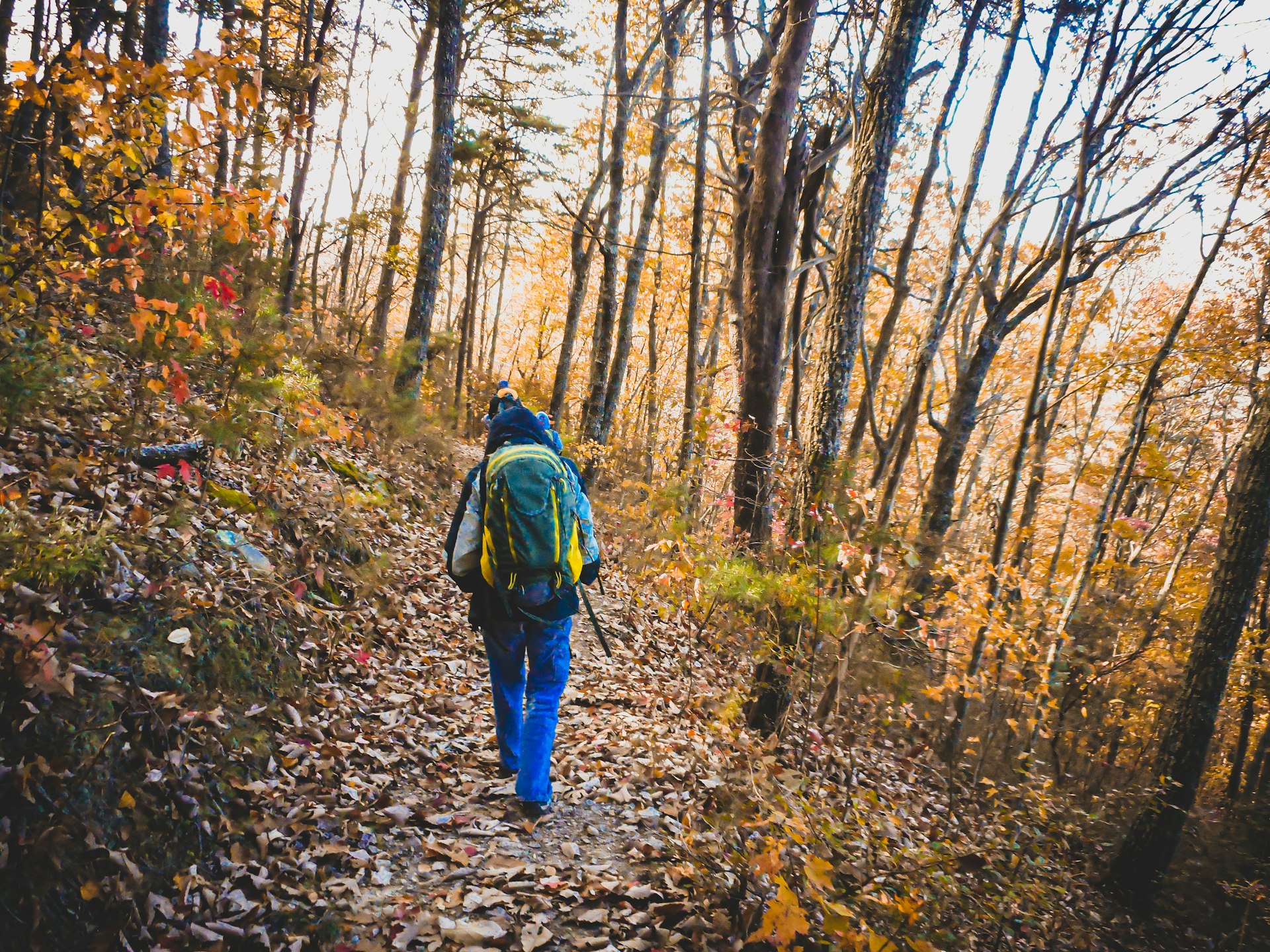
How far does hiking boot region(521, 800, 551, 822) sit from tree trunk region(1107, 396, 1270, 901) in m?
7.10

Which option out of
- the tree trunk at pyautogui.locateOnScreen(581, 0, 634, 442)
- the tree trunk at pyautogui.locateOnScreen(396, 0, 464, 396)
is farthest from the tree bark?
the tree trunk at pyautogui.locateOnScreen(396, 0, 464, 396)

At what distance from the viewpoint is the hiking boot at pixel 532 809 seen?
12.1 feet

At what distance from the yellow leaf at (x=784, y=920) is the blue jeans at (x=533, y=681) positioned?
1619 millimetres

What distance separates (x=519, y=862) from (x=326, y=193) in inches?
1018

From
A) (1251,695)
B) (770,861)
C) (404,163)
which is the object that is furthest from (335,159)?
(1251,695)

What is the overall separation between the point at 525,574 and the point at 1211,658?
830 cm

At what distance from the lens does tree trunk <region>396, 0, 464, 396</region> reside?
9391mm

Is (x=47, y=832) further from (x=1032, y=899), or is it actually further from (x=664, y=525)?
(x=664, y=525)

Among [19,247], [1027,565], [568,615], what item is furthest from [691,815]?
[1027,565]

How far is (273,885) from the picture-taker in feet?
8.93

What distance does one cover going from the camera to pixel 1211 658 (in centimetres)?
688

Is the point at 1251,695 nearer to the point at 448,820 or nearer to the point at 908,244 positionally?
the point at 908,244

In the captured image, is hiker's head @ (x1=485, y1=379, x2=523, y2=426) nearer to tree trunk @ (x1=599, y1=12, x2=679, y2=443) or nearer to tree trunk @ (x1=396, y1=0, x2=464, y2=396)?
tree trunk @ (x1=396, y1=0, x2=464, y2=396)

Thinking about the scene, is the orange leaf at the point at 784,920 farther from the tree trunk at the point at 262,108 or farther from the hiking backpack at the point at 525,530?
the tree trunk at the point at 262,108
